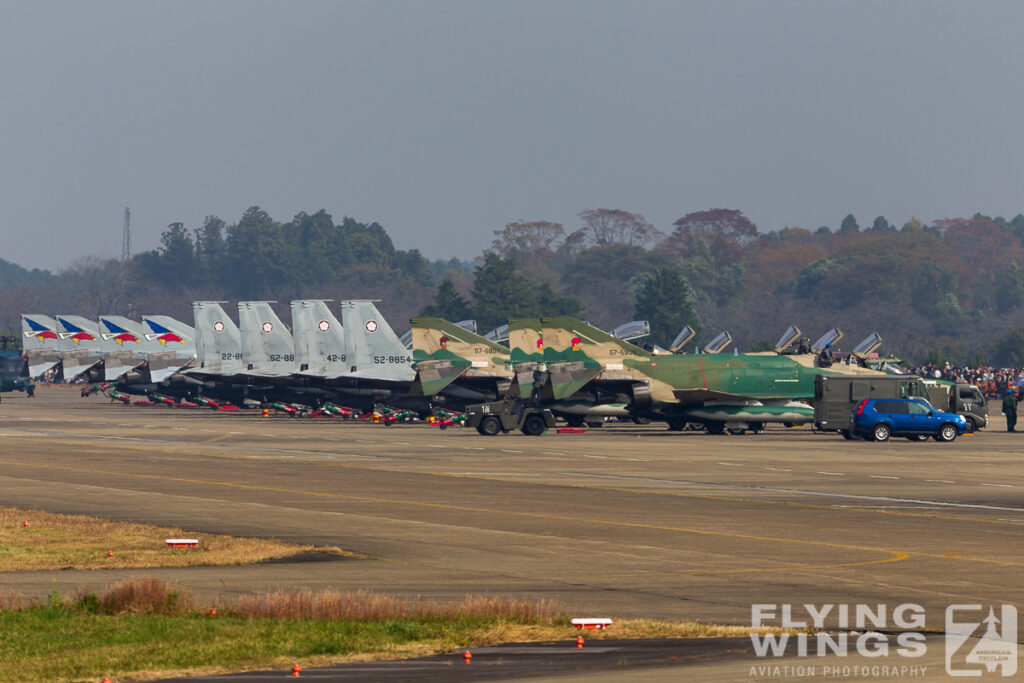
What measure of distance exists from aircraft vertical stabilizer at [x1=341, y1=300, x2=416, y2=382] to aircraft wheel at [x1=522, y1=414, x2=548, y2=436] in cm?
2066

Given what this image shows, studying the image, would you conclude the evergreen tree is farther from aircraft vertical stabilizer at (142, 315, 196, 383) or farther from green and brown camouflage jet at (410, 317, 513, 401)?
green and brown camouflage jet at (410, 317, 513, 401)

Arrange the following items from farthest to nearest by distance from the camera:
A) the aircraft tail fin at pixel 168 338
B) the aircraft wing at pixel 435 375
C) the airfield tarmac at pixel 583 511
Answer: the aircraft tail fin at pixel 168 338 → the aircraft wing at pixel 435 375 → the airfield tarmac at pixel 583 511

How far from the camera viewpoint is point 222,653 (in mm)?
13570

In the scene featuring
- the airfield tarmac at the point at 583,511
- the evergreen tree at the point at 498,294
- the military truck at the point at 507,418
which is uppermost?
the evergreen tree at the point at 498,294

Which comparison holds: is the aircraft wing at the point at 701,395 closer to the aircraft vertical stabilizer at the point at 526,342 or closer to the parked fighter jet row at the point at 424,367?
the parked fighter jet row at the point at 424,367

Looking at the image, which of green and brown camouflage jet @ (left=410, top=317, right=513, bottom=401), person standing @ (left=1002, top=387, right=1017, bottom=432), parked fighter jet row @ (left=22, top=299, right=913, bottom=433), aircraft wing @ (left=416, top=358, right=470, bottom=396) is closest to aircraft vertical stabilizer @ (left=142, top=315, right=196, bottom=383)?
parked fighter jet row @ (left=22, top=299, right=913, bottom=433)

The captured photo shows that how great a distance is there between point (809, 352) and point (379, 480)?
3572 cm

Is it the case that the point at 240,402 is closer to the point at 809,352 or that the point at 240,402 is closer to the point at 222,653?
the point at 809,352

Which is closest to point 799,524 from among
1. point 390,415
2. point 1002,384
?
point 390,415

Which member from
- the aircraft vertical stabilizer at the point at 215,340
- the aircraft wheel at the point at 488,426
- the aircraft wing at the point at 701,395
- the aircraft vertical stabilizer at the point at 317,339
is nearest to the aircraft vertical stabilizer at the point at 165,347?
the aircraft vertical stabilizer at the point at 215,340

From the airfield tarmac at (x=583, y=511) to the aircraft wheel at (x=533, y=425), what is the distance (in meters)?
3.82

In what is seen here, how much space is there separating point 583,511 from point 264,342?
2586 inches

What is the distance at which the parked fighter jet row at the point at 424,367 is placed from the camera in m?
63.7

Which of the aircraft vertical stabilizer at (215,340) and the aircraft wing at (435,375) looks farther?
the aircraft vertical stabilizer at (215,340)
